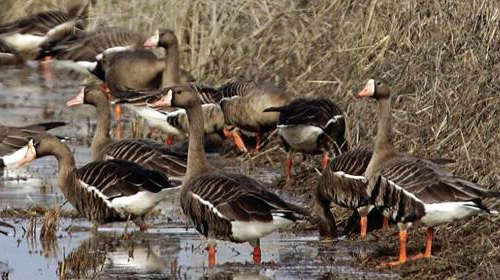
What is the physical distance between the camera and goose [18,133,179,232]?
1192 centimetres

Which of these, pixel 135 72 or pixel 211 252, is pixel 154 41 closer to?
pixel 135 72

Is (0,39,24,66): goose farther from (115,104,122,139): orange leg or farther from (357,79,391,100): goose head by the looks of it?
(357,79,391,100): goose head

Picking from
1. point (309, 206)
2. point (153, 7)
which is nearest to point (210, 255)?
point (309, 206)

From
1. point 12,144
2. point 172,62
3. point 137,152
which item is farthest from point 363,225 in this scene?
point 172,62

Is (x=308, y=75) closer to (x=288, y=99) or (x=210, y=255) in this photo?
(x=288, y=99)

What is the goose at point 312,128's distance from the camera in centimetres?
1448

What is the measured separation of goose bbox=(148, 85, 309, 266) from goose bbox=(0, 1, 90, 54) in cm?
1165

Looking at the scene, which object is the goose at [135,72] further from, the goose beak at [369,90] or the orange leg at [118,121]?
the goose beak at [369,90]

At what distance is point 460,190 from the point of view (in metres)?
10.1

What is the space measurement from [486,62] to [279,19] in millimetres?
5685

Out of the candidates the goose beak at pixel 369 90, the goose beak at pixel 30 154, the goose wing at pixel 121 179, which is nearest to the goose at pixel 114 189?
the goose wing at pixel 121 179

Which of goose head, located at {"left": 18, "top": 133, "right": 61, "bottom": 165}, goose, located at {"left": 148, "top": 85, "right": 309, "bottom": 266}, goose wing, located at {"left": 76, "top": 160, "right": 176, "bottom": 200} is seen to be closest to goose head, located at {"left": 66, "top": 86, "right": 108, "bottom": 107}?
goose head, located at {"left": 18, "top": 133, "right": 61, "bottom": 165}

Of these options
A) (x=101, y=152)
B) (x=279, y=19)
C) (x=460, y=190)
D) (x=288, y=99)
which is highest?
(x=279, y=19)

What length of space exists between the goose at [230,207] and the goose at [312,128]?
334 cm
